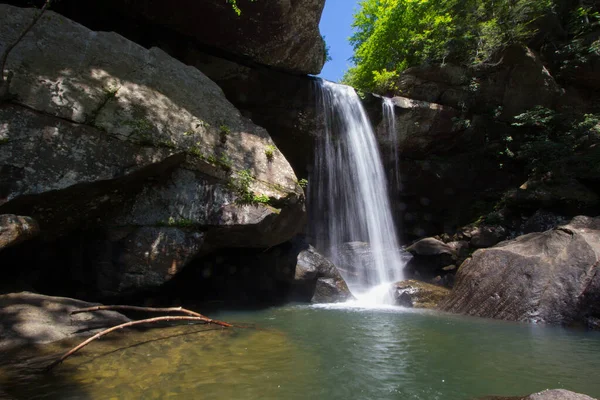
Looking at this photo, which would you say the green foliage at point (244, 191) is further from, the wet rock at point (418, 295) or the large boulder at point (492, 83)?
the large boulder at point (492, 83)

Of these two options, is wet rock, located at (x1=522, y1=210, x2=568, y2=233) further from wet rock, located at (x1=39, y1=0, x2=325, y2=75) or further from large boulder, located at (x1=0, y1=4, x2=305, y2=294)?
wet rock, located at (x1=39, y1=0, x2=325, y2=75)

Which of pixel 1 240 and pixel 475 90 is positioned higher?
pixel 475 90

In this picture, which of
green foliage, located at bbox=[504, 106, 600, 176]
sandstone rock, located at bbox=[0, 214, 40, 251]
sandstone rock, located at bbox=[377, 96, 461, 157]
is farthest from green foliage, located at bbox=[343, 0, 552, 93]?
sandstone rock, located at bbox=[0, 214, 40, 251]

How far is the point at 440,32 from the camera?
14.8 metres

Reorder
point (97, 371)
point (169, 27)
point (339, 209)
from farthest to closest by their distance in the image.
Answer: point (339, 209), point (169, 27), point (97, 371)

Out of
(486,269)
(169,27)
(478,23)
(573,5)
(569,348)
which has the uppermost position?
(573,5)

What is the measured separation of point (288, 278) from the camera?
9625mm

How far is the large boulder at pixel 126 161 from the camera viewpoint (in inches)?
238

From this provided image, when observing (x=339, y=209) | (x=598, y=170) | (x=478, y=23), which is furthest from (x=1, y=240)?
(x=478, y=23)

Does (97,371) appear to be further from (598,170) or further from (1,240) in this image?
(598,170)

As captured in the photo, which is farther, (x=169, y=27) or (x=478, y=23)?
(x=478, y=23)

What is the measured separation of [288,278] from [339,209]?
16.0ft

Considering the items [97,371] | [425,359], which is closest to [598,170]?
[425,359]

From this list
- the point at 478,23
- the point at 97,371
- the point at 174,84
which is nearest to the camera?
the point at 97,371
